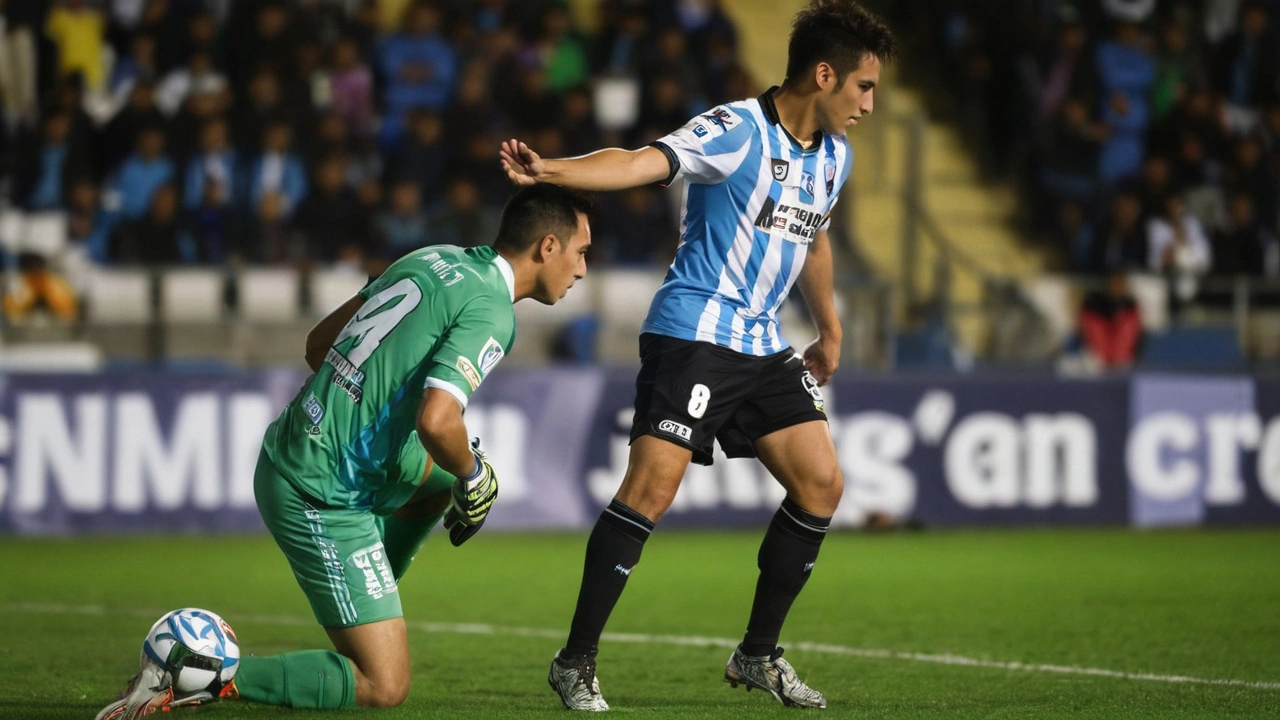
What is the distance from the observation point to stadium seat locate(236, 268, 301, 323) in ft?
45.7

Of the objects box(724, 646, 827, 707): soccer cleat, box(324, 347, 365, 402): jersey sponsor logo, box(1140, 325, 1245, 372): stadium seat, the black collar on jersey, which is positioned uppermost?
the black collar on jersey

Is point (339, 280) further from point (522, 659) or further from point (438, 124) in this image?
point (522, 659)

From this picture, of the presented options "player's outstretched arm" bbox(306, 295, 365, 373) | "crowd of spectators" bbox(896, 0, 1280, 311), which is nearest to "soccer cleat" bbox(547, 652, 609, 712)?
"player's outstretched arm" bbox(306, 295, 365, 373)

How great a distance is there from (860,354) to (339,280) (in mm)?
4289

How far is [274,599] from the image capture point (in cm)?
955

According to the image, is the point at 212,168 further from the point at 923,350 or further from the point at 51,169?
the point at 923,350

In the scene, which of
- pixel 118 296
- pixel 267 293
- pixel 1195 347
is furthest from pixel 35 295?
pixel 1195 347

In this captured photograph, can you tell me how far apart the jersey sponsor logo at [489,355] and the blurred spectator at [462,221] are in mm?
9219

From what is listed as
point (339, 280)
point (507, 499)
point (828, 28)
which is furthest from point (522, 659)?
point (339, 280)

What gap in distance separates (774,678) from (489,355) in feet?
5.12

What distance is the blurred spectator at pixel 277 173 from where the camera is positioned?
50.2 ft

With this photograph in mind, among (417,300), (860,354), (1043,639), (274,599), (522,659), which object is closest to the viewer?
(417,300)

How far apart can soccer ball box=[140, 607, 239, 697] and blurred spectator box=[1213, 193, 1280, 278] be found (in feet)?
44.5

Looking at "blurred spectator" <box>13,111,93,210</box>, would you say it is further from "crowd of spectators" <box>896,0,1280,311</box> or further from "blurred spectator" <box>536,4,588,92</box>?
"crowd of spectators" <box>896,0,1280,311</box>
